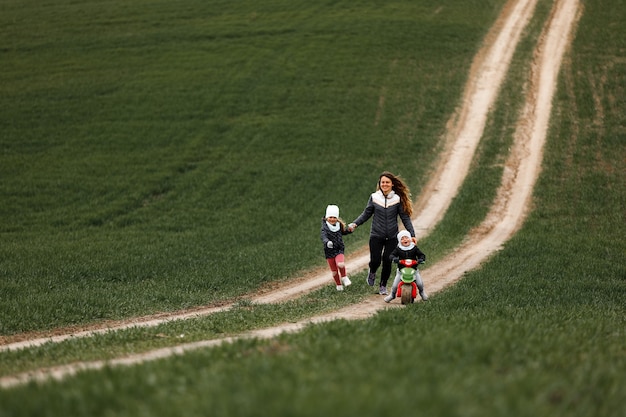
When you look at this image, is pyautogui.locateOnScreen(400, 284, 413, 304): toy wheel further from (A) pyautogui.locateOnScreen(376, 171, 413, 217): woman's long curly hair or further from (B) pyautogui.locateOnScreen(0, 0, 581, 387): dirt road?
(A) pyautogui.locateOnScreen(376, 171, 413, 217): woman's long curly hair

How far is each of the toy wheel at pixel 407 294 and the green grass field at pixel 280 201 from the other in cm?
84

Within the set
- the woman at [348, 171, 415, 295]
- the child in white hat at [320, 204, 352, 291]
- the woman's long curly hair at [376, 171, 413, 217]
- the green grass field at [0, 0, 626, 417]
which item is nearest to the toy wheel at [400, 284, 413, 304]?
the green grass field at [0, 0, 626, 417]

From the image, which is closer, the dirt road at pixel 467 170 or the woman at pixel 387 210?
the dirt road at pixel 467 170

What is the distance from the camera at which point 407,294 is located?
15.3 m

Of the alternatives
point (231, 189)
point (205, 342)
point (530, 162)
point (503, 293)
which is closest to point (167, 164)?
point (231, 189)

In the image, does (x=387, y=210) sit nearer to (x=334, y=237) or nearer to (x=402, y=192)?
(x=402, y=192)

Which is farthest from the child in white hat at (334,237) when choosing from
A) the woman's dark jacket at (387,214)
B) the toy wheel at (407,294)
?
the toy wheel at (407,294)

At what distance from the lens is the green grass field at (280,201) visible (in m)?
6.22

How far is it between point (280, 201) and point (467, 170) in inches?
428

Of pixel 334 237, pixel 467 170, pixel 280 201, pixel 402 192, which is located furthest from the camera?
pixel 467 170

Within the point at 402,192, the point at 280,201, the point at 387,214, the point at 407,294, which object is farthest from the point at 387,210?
the point at 280,201

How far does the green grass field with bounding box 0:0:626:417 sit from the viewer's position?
245 inches

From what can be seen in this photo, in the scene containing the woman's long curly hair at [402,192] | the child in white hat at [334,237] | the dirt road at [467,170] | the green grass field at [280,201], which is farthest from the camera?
the child in white hat at [334,237]

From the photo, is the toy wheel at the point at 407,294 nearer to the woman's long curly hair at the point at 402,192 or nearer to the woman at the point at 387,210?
the woman at the point at 387,210
